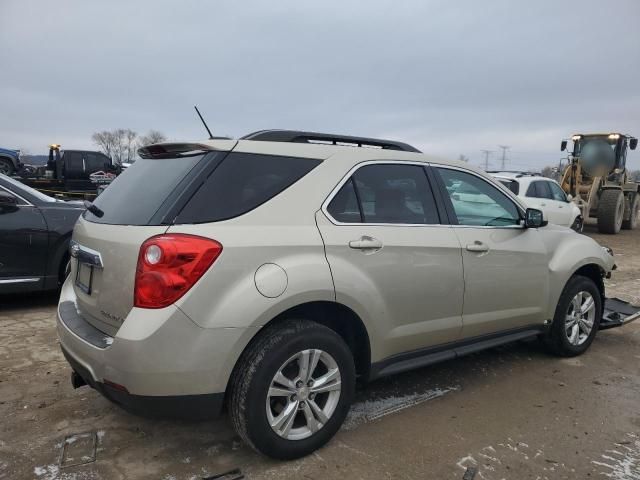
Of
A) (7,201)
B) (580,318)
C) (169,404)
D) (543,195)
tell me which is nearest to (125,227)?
(169,404)

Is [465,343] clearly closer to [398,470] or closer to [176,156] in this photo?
[398,470]

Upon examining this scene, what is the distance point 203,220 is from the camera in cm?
252

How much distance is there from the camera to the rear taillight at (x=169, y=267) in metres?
2.38

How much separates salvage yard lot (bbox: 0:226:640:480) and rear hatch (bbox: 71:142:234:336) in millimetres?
762

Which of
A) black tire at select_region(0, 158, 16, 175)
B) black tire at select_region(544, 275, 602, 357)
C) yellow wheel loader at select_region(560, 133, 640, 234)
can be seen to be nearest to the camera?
black tire at select_region(544, 275, 602, 357)

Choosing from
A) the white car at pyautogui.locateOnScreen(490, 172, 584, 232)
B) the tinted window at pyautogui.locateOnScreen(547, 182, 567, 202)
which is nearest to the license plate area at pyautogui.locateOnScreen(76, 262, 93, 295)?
the white car at pyautogui.locateOnScreen(490, 172, 584, 232)

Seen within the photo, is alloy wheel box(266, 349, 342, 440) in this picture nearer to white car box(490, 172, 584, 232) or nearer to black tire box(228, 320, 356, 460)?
black tire box(228, 320, 356, 460)

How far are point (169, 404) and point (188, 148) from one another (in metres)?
1.35

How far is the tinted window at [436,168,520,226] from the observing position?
3.67 m

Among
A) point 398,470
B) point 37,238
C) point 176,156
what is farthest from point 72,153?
point 398,470

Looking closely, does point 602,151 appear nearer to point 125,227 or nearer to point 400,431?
point 400,431

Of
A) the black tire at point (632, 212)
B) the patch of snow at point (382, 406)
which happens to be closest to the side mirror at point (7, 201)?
the patch of snow at point (382, 406)

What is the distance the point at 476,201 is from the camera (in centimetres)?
393

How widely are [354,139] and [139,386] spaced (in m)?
2.00
